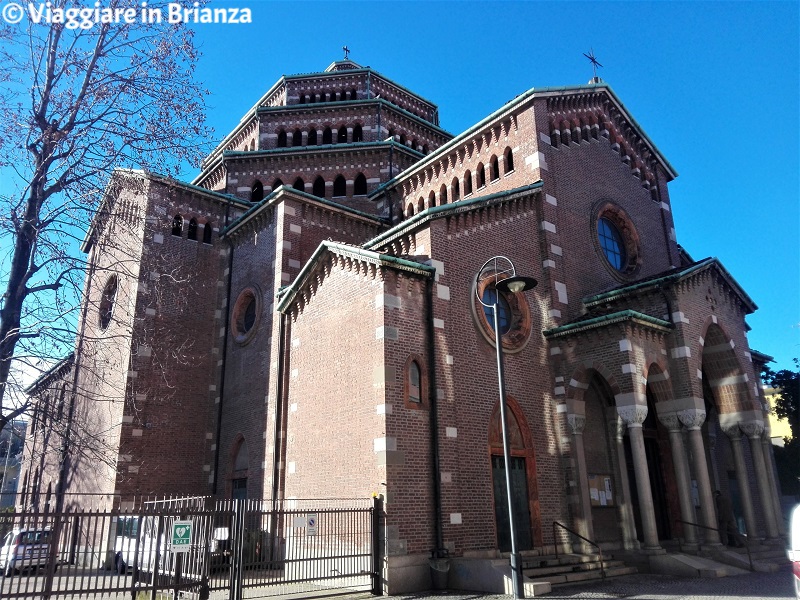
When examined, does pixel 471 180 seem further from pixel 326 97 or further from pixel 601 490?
pixel 326 97

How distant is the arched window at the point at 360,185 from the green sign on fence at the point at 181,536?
18227 millimetres

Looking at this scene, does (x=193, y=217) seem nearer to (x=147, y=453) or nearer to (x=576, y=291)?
(x=147, y=453)

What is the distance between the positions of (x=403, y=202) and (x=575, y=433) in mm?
12009

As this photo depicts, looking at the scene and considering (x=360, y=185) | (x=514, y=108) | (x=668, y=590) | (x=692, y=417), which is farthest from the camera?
(x=360, y=185)

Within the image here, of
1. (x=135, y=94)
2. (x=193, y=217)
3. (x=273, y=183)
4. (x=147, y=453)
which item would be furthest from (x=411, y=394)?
(x=273, y=183)

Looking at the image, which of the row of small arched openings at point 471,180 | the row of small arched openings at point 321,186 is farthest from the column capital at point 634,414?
the row of small arched openings at point 321,186

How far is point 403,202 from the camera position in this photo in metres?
26.1

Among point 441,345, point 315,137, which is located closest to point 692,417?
point 441,345

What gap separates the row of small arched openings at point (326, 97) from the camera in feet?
106

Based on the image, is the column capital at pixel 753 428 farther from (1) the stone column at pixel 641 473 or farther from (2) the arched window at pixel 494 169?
(2) the arched window at pixel 494 169

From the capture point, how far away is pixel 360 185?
28.2m

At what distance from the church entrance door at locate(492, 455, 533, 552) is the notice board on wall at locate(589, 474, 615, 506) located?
2.58 meters

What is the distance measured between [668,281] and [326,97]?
20.3 metres

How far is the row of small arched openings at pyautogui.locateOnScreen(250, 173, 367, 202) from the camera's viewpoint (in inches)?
1109
